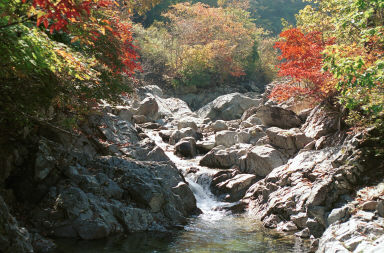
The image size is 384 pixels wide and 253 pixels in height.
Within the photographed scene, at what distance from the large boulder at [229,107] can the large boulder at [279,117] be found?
9.31m

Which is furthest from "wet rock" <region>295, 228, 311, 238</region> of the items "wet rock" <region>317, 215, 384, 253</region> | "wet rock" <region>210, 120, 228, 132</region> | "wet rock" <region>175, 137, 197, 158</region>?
"wet rock" <region>210, 120, 228, 132</region>

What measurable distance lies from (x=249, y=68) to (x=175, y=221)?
34740 millimetres

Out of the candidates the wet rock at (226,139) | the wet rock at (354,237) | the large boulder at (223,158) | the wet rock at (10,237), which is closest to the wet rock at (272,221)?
the wet rock at (354,237)

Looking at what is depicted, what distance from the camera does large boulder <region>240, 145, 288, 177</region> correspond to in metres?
16.6

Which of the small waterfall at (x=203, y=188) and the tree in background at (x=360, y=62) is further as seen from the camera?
the small waterfall at (x=203, y=188)

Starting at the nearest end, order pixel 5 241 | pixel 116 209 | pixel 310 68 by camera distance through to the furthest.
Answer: pixel 5 241, pixel 116 209, pixel 310 68

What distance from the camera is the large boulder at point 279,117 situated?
19.7 m

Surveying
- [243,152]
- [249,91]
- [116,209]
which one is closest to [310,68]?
[243,152]

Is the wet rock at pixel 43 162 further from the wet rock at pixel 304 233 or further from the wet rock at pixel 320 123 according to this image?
the wet rock at pixel 320 123

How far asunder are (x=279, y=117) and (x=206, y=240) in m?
12.1

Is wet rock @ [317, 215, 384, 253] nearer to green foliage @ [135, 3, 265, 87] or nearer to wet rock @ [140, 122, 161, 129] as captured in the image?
wet rock @ [140, 122, 161, 129]

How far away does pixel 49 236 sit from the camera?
8672mm

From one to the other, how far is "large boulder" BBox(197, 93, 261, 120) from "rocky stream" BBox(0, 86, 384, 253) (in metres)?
13.0

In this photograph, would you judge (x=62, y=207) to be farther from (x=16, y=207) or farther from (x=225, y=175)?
(x=225, y=175)
